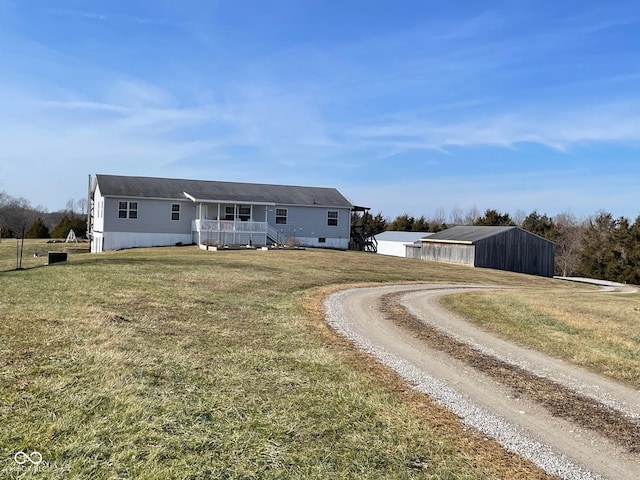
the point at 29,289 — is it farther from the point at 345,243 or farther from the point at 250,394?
the point at 345,243

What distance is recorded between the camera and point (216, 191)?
37.4 metres

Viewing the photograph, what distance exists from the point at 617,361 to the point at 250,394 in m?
5.97

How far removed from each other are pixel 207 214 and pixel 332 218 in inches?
364

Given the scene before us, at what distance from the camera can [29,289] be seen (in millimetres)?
12227

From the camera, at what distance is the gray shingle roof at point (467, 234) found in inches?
1541

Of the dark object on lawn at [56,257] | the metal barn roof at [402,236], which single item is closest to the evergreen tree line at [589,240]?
the metal barn roof at [402,236]

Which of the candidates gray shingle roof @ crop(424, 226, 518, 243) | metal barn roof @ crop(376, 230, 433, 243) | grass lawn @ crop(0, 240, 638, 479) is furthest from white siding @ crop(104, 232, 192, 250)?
grass lawn @ crop(0, 240, 638, 479)

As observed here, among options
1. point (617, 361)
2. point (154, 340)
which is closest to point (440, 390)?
point (617, 361)

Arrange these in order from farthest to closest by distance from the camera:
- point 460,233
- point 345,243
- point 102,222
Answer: point 460,233
point 345,243
point 102,222

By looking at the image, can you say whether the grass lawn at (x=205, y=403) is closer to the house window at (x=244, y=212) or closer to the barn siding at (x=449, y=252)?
the house window at (x=244, y=212)

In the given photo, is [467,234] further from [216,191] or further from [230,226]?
[216,191]

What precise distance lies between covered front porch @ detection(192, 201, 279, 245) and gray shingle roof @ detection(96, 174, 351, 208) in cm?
73

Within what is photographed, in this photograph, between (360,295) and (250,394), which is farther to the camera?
(360,295)

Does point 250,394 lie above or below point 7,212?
below
